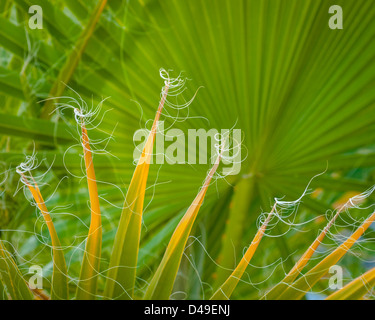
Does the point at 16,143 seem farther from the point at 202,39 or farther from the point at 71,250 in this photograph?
the point at 202,39

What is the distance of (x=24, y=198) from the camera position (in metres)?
0.56

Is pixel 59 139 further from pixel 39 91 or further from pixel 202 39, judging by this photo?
pixel 202 39

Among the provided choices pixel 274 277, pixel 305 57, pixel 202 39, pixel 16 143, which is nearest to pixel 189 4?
pixel 202 39

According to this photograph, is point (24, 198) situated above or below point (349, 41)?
below

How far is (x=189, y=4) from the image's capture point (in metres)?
0.51

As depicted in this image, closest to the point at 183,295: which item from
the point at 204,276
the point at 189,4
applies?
the point at 204,276

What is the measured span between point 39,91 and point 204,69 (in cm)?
24

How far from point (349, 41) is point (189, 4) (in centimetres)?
22

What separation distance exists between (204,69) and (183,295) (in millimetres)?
341

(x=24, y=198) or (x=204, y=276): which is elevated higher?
(x=24, y=198)

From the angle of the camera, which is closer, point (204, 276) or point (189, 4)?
point (189, 4)

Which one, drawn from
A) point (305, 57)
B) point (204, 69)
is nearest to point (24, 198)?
point (204, 69)
